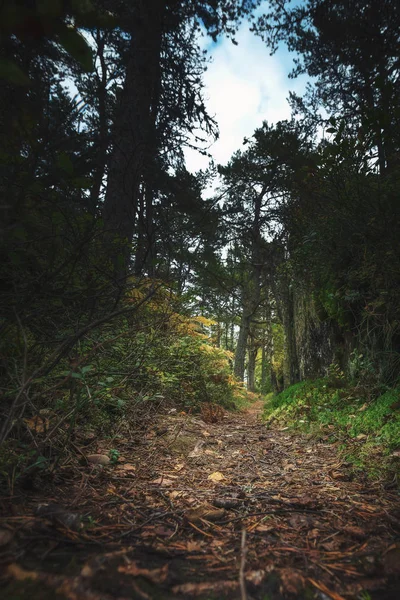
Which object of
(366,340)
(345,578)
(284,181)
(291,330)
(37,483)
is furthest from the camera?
(284,181)

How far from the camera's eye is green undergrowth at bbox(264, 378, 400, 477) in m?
2.71

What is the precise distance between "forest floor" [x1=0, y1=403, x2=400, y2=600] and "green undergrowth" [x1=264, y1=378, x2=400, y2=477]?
36 centimetres

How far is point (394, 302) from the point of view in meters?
3.97

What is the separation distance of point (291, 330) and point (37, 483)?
23.9 ft

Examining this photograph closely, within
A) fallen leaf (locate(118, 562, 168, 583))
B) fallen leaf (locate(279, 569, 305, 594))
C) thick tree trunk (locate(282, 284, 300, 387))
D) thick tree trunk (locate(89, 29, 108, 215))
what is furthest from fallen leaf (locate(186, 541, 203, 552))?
thick tree trunk (locate(282, 284, 300, 387))

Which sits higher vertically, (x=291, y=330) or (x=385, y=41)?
(x=385, y=41)

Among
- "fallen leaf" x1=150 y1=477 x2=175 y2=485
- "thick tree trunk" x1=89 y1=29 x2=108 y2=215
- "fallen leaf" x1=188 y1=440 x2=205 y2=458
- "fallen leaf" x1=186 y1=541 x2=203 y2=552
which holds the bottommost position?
"fallen leaf" x1=188 y1=440 x2=205 y2=458

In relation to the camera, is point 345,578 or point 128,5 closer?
point 345,578

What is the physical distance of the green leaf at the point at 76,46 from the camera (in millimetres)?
903

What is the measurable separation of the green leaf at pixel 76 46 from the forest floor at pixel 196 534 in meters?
1.58

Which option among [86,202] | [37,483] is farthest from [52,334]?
[86,202]

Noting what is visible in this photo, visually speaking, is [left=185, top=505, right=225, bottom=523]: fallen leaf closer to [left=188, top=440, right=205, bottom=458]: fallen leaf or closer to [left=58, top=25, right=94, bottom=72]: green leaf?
[left=188, top=440, right=205, bottom=458]: fallen leaf

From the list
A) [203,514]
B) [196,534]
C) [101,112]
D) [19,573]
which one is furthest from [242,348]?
[19,573]

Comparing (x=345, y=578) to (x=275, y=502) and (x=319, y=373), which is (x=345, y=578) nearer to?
(x=275, y=502)
